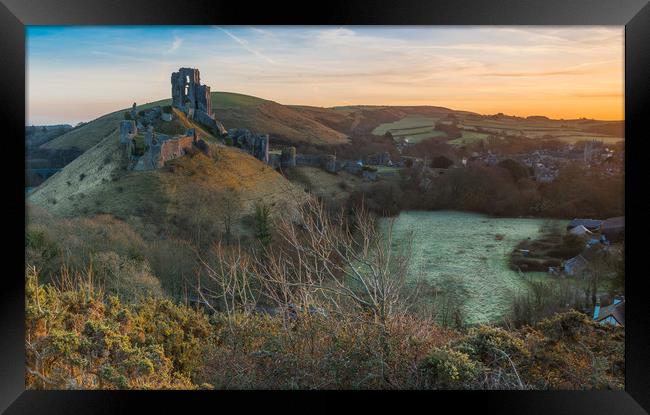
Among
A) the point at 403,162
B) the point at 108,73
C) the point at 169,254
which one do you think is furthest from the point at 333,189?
the point at 108,73

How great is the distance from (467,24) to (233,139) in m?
8.35

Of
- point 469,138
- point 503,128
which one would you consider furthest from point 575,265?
point 469,138

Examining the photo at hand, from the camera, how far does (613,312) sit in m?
6.14

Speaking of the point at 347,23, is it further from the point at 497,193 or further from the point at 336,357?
the point at 497,193

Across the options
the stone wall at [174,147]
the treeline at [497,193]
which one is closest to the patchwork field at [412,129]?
the treeline at [497,193]

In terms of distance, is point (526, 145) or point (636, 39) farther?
A: point (526, 145)

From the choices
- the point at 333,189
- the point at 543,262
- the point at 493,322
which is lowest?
the point at 493,322

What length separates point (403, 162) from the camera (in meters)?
9.82

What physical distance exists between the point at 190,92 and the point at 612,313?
7.12m

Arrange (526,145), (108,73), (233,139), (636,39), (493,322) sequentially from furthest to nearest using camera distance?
(233,139) → (526,145) → (108,73) → (493,322) → (636,39)

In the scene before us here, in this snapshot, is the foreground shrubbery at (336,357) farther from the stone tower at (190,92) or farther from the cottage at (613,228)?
the stone tower at (190,92)

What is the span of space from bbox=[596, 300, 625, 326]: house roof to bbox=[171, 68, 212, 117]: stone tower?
6066mm

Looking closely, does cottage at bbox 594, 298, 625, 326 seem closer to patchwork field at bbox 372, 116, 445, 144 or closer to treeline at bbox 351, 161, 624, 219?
treeline at bbox 351, 161, 624, 219

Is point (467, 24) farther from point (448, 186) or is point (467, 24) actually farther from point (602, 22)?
point (448, 186)
